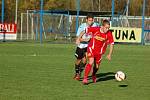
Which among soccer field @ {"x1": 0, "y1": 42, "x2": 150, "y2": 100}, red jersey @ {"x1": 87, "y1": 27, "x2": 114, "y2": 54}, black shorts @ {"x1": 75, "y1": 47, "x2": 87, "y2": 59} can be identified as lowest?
soccer field @ {"x1": 0, "y1": 42, "x2": 150, "y2": 100}

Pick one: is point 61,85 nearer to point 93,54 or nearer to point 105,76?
point 93,54

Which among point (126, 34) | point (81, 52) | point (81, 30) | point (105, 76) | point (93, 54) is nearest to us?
point (93, 54)

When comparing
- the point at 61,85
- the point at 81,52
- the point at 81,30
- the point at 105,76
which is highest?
the point at 81,30

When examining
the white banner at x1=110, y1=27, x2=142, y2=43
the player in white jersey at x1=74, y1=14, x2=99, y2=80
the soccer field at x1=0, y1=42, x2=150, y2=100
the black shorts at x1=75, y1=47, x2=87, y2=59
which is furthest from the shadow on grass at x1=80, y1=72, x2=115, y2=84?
the white banner at x1=110, y1=27, x2=142, y2=43

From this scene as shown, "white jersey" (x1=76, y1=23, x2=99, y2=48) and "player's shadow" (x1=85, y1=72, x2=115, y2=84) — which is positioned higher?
"white jersey" (x1=76, y1=23, x2=99, y2=48)

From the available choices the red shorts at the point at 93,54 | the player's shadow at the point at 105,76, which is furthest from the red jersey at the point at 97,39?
the player's shadow at the point at 105,76

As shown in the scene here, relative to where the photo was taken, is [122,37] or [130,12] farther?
[130,12]

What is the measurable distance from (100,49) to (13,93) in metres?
3.48

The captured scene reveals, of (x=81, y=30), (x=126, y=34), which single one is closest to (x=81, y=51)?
Answer: (x=81, y=30)

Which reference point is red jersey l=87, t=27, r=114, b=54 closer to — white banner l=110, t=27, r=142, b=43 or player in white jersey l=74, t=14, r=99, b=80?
player in white jersey l=74, t=14, r=99, b=80

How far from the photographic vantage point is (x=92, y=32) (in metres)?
13.4

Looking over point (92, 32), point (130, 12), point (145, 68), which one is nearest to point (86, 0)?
point (130, 12)

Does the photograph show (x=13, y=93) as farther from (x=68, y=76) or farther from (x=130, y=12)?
(x=130, y=12)

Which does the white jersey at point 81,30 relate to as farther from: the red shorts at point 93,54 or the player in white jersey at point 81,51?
the red shorts at point 93,54
